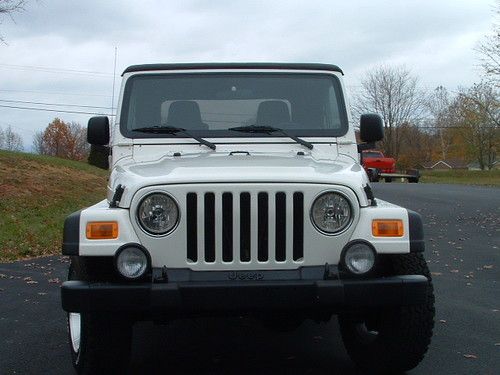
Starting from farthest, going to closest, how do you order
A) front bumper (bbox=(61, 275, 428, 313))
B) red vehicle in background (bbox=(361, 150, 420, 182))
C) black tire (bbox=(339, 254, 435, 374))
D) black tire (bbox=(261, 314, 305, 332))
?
red vehicle in background (bbox=(361, 150, 420, 182)) → black tire (bbox=(261, 314, 305, 332)) → black tire (bbox=(339, 254, 435, 374)) → front bumper (bbox=(61, 275, 428, 313))

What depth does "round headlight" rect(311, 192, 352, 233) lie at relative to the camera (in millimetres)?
3904

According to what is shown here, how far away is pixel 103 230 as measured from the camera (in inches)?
151

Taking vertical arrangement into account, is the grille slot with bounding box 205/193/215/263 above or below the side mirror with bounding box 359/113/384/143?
below

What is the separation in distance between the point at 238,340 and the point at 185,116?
5.71 feet

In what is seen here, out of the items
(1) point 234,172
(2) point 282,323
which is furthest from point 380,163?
(1) point 234,172

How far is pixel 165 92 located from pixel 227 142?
68cm

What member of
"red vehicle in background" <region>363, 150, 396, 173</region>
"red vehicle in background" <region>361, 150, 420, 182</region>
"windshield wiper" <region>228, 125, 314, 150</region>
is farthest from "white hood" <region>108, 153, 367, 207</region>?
"red vehicle in background" <region>363, 150, 396, 173</region>

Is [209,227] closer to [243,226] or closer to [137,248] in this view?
[243,226]

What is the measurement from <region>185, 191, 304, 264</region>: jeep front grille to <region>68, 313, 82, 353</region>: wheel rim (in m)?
1.05

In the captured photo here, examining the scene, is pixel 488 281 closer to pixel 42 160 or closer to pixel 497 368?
pixel 497 368

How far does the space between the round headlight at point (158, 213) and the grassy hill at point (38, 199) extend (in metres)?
7.03

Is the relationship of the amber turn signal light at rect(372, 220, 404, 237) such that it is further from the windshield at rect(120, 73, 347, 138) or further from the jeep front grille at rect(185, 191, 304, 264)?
the windshield at rect(120, 73, 347, 138)

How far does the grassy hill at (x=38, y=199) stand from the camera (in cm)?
1186

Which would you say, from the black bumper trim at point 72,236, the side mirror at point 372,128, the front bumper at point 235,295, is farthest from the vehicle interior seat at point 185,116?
the front bumper at point 235,295
